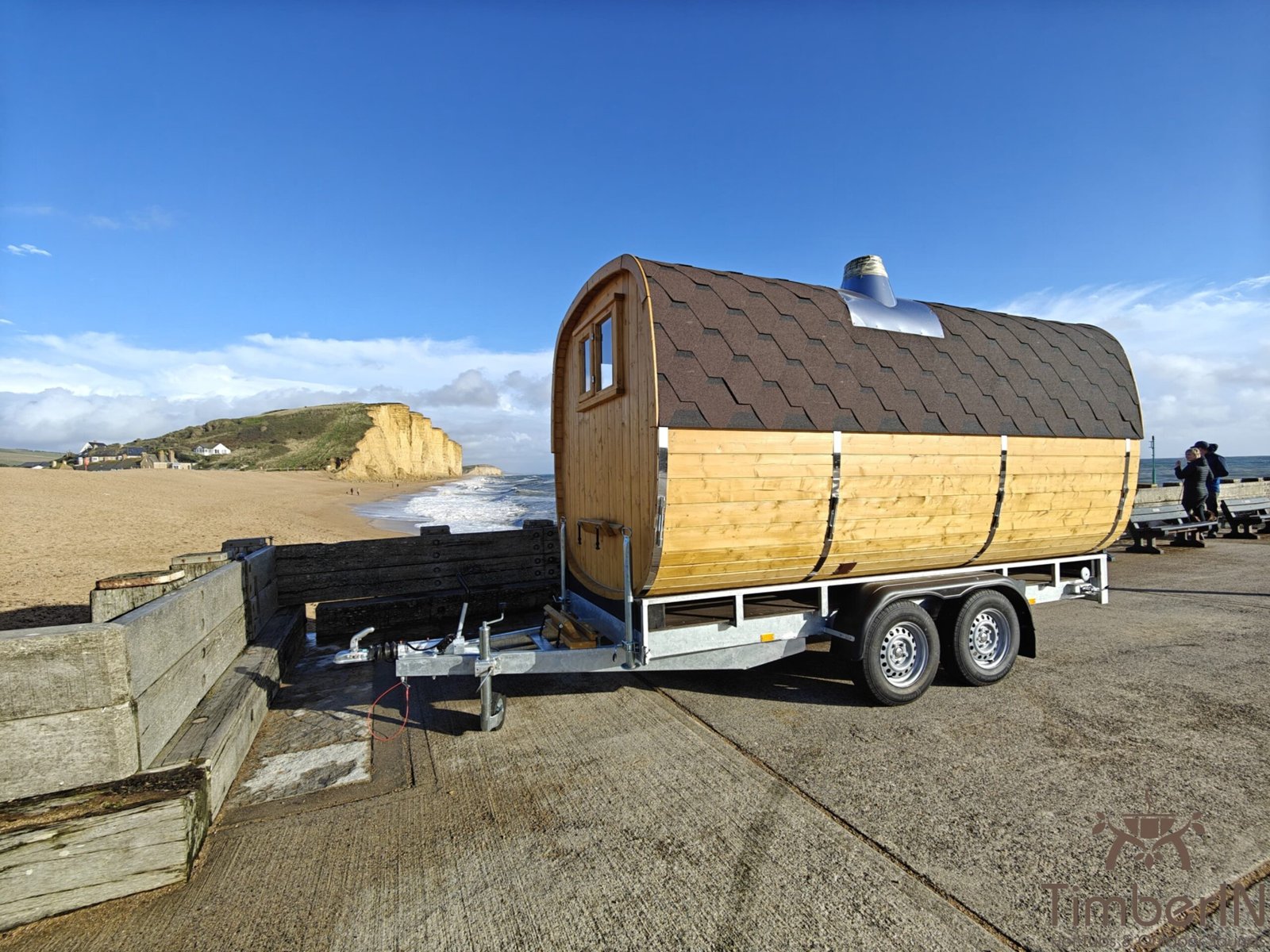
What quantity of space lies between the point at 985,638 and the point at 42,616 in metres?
11.0

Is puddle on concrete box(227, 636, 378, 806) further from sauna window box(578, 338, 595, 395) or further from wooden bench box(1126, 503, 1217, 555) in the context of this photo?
wooden bench box(1126, 503, 1217, 555)

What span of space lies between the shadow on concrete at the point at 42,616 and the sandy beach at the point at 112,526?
0.01m

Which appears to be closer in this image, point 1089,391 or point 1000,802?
point 1000,802

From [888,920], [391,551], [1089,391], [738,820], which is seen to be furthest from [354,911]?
[1089,391]

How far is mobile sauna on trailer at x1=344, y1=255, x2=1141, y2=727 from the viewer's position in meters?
4.33

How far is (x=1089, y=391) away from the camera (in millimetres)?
6059

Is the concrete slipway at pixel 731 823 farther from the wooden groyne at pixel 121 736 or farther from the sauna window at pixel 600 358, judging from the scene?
the sauna window at pixel 600 358

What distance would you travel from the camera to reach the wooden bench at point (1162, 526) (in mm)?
13664

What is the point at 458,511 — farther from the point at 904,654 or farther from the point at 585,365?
the point at 904,654

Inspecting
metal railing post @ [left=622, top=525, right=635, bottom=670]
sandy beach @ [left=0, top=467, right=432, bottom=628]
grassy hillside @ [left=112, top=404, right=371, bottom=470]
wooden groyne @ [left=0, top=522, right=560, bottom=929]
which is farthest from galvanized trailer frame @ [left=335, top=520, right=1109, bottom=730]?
grassy hillside @ [left=112, top=404, right=371, bottom=470]

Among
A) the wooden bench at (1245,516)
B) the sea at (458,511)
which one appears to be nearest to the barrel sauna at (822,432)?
the wooden bench at (1245,516)

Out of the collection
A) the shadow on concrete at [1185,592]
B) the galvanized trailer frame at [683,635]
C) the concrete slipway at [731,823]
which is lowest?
the shadow on concrete at [1185,592]

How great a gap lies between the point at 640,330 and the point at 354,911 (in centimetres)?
376

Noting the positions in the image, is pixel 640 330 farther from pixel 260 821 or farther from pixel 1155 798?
pixel 1155 798
